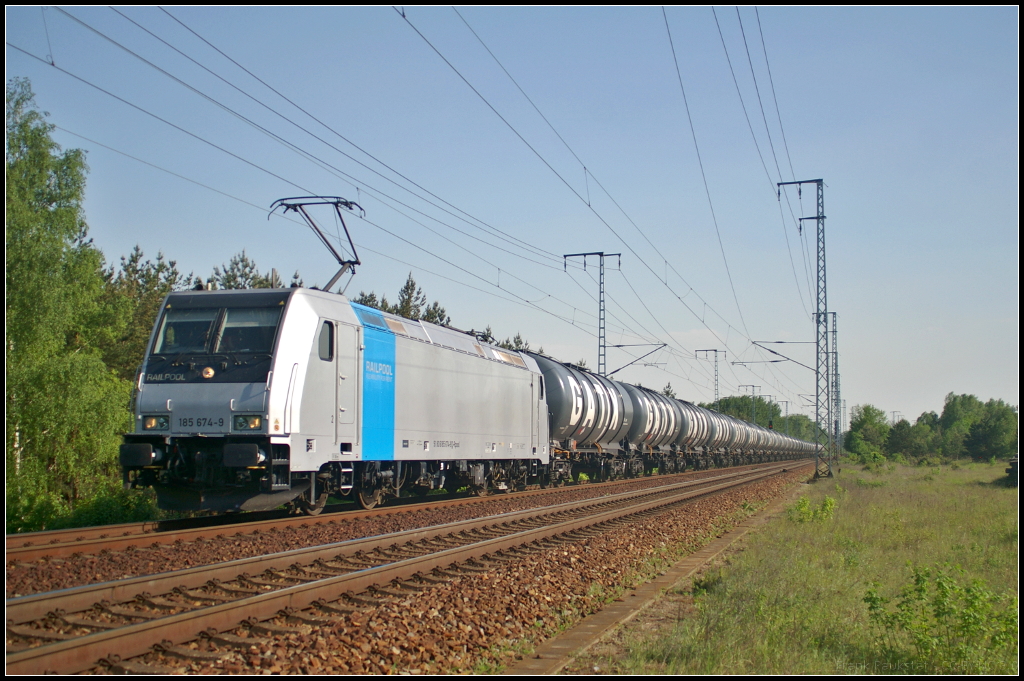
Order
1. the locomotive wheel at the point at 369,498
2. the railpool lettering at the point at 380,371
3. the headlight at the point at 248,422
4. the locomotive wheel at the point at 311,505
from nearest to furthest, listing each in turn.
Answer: the headlight at the point at 248,422 < the locomotive wheel at the point at 311,505 < the railpool lettering at the point at 380,371 < the locomotive wheel at the point at 369,498

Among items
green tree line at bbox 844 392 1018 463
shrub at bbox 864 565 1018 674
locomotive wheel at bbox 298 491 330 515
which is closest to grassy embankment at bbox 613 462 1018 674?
shrub at bbox 864 565 1018 674

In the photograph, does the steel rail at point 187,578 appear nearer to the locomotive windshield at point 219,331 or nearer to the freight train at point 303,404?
the freight train at point 303,404

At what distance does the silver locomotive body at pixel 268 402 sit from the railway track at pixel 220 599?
2455 millimetres

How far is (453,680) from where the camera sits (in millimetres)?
5426

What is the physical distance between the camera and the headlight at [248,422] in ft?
38.2

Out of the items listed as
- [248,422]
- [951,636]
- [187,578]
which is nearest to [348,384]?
[248,422]

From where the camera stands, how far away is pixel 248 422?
38.3 feet

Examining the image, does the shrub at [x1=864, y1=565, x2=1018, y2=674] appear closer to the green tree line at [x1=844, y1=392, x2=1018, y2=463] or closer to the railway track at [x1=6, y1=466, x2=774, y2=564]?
the railway track at [x1=6, y1=466, x2=774, y2=564]

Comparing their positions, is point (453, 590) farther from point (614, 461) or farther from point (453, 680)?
point (614, 461)

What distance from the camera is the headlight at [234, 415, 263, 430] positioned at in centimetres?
Result: 1164

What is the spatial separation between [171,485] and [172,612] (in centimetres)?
588

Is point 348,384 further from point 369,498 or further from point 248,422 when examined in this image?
point 369,498

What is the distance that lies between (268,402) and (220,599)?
4.66 metres

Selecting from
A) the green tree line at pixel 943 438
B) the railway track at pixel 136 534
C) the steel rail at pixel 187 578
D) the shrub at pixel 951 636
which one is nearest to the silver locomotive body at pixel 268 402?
the railway track at pixel 136 534
